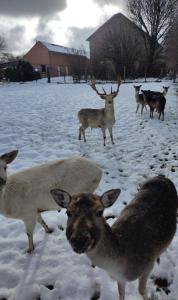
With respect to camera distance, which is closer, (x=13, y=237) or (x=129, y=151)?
(x=13, y=237)

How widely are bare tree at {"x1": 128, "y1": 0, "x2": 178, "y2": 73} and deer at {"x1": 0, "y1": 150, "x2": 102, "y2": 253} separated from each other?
3808cm

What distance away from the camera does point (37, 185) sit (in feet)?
13.9

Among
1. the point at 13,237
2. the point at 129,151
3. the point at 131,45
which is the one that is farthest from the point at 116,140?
the point at 131,45

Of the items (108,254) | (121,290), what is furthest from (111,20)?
(108,254)

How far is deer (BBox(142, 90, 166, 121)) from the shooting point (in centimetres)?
1251

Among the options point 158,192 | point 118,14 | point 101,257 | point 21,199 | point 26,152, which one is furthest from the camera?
point 118,14

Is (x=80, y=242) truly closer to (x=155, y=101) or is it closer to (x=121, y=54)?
(x=155, y=101)

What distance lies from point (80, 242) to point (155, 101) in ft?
37.5

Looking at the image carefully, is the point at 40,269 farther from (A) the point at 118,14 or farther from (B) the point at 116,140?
(A) the point at 118,14

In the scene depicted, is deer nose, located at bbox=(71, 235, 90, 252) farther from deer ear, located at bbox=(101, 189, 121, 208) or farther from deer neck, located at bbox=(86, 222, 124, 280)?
deer ear, located at bbox=(101, 189, 121, 208)

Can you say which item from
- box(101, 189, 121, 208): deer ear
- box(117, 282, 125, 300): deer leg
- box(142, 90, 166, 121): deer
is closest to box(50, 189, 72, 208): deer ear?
box(101, 189, 121, 208): deer ear

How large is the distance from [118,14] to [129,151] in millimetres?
44768

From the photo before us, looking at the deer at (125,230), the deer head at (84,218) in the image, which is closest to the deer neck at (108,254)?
the deer at (125,230)

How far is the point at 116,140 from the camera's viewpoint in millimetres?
9242
